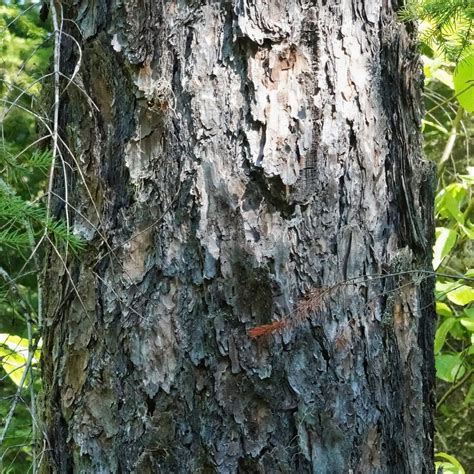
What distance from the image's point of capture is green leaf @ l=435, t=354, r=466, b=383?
2.49 meters

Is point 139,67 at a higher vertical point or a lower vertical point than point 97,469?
higher

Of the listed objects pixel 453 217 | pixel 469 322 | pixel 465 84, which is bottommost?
pixel 469 322

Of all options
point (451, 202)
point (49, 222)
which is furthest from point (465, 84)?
point (49, 222)

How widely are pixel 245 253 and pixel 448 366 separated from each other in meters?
1.44

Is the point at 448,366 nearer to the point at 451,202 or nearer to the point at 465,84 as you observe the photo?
the point at 451,202

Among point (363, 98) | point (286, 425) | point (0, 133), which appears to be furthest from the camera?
point (0, 133)

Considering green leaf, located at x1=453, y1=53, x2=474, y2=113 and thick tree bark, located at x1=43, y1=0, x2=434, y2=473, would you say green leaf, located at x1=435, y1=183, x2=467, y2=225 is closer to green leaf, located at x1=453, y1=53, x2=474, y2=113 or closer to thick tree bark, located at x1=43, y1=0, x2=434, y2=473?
green leaf, located at x1=453, y1=53, x2=474, y2=113

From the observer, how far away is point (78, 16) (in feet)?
5.06

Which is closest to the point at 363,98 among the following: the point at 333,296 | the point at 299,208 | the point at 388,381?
the point at 299,208

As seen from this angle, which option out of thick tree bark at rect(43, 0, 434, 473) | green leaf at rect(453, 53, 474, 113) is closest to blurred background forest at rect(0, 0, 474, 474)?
green leaf at rect(453, 53, 474, 113)

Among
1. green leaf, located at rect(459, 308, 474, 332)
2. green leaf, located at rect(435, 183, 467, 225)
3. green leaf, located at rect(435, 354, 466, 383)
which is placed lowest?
green leaf, located at rect(435, 354, 466, 383)

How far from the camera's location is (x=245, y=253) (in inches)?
52.6

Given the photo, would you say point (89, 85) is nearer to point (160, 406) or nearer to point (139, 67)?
point (139, 67)

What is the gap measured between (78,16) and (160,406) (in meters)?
0.84
